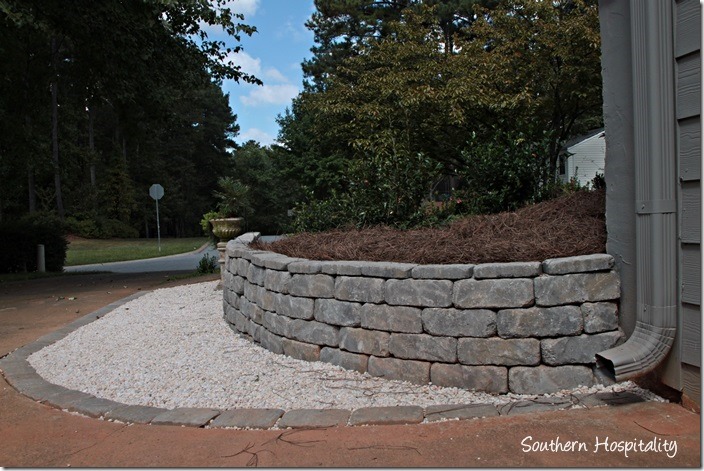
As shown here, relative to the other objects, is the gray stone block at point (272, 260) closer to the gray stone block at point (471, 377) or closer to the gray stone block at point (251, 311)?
the gray stone block at point (251, 311)

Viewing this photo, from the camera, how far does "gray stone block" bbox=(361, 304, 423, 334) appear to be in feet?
12.3

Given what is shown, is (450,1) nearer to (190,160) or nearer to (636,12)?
(636,12)

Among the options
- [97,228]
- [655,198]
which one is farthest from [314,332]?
[97,228]

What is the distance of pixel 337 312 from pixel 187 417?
1.38 m

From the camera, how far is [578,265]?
3.41 m

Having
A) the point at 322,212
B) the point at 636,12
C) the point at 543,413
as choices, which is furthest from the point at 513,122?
the point at 543,413

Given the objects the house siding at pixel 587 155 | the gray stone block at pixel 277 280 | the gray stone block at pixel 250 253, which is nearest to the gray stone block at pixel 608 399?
the gray stone block at pixel 277 280

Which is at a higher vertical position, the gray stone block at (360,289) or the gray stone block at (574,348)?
the gray stone block at (360,289)

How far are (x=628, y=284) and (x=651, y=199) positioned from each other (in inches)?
23.1

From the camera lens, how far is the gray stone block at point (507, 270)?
344 cm

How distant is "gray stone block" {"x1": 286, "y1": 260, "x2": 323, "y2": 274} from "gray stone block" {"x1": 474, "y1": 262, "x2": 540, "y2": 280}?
4.47 feet

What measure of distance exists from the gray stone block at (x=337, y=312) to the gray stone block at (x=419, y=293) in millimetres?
320

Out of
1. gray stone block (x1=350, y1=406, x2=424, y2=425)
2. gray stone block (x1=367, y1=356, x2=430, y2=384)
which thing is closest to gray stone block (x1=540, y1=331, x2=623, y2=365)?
gray stone block (x1=367, y1=356, x2=430, y2=384)

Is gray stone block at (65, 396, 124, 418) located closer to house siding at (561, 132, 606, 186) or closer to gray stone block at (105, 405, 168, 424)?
gray stone block at (105, 405, 168, 424)
